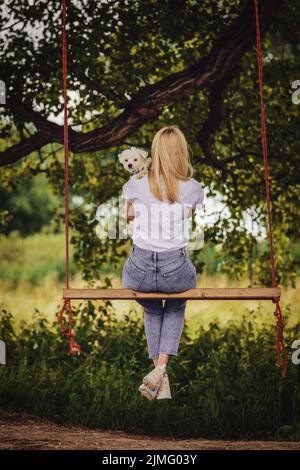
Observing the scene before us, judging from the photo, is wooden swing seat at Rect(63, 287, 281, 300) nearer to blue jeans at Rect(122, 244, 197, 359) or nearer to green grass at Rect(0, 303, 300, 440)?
blue jeans at Rect(122, 244, 197, 359)

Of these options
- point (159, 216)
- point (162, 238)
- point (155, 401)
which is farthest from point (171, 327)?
point (155, 401)

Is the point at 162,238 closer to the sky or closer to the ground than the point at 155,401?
closer to the sky

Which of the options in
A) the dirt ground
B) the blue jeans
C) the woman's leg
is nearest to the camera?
the blue jeans

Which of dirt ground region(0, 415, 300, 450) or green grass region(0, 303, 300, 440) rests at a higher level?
green grass region(0, 303, 300, 440)

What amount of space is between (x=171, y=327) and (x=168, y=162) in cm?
90

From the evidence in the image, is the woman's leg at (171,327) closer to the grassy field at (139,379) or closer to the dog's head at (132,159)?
the dog's head at (132,159)

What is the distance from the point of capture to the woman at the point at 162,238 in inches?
168

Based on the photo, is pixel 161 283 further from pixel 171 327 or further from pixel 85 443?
pixel 85 443

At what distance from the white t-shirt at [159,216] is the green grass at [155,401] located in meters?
2.34

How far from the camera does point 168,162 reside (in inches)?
171

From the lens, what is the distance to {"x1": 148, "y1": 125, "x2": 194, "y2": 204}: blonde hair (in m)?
4.34

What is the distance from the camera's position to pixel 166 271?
4.26 meters

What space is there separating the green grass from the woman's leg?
2012mm

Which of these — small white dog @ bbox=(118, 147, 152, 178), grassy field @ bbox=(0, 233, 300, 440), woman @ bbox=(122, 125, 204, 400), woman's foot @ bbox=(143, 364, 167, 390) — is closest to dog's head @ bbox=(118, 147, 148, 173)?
small white dog @ bbox=(118, 147, 152, 178)
